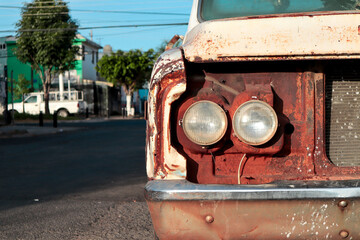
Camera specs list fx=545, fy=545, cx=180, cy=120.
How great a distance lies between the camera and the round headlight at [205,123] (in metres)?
2.20

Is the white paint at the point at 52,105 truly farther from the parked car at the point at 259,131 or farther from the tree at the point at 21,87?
the parked car at the point at 259,131

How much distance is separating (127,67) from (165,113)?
158 ft

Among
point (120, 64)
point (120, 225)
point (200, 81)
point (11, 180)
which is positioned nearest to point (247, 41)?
point (200, 81)

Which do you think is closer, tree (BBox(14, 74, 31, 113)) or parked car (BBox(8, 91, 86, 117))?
parked car (BBox(8, 91, 86, 117))

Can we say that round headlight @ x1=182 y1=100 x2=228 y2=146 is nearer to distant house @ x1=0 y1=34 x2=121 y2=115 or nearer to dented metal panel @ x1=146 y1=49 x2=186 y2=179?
dented metal panel @ x1=146 y1=49 x2=186 y2=179

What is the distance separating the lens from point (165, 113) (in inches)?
89.3

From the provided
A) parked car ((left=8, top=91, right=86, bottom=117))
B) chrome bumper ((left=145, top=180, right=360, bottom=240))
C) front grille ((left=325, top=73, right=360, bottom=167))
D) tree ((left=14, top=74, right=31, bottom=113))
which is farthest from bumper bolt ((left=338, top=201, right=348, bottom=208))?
tree ((left=14, top=74, right=31, bottom=113))

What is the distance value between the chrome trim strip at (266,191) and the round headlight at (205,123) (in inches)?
8.6

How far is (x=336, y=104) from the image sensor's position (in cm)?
238

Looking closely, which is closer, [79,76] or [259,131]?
[259,131]

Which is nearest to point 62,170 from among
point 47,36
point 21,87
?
point 47,36

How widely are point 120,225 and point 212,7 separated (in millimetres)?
1962

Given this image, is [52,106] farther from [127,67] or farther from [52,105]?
[127,67]

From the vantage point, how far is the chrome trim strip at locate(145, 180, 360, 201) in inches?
79.7
